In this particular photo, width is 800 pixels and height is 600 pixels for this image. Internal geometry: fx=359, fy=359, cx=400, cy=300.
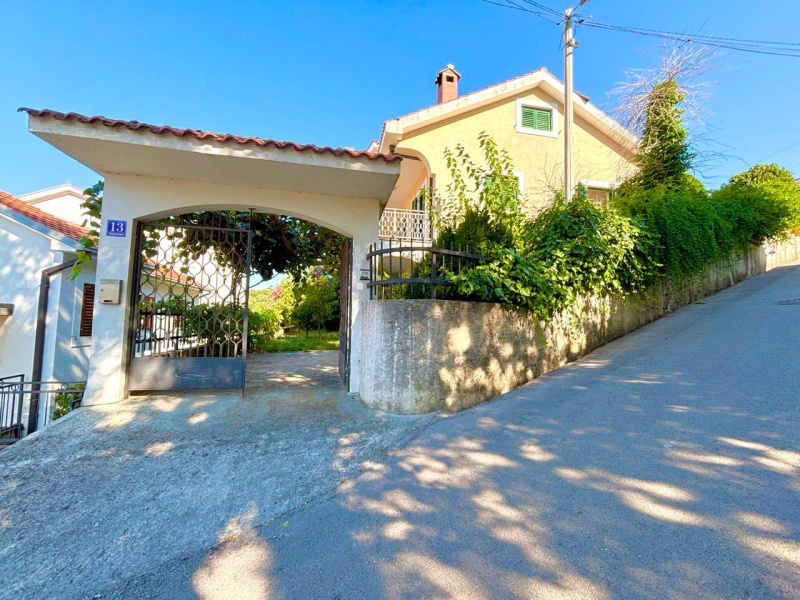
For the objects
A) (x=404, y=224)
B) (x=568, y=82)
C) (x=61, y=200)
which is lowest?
(x=404, y=224)

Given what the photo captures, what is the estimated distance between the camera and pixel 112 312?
4629 mm

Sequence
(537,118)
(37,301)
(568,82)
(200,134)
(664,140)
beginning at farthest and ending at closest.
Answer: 1. (537,118)
2. (664,140)
3. (568,82)
4. (37,301)
5. (200,134)

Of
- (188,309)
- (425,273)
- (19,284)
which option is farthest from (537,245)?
(19,284)

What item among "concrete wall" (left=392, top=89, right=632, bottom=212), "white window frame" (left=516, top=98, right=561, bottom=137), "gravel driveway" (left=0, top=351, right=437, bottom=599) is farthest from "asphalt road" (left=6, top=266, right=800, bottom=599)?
"white window frame" (left=516, top=98, right=561, bottom=137)

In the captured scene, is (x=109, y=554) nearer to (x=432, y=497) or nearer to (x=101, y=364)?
(x=432, y=497)

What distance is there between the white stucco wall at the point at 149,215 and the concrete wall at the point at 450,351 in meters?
0.91

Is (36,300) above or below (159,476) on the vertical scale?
above

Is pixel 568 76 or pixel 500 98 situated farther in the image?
pixel 500 98

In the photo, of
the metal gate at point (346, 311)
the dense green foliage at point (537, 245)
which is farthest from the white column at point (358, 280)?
the dense green foliage at point (537, 245)

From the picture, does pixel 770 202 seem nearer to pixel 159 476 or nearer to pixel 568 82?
pixel 568 82

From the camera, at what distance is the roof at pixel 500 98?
33.1ft

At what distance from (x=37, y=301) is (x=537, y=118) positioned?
14.2m

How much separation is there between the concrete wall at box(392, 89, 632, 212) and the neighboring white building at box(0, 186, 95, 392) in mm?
8414

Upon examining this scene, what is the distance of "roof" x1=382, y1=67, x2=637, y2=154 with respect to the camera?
33.1 ft
